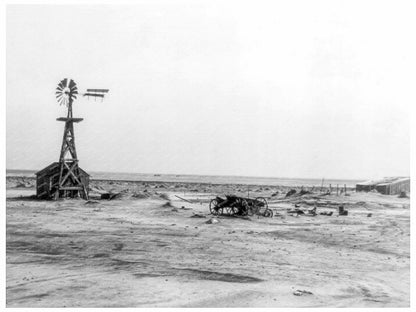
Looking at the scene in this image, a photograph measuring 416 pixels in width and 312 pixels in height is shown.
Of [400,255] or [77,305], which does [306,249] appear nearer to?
[400,255]

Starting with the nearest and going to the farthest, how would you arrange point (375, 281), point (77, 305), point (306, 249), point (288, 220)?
1. point (77, 305)
2. point (375, 281)
3. point (306, 249)
4. point (288, 220)

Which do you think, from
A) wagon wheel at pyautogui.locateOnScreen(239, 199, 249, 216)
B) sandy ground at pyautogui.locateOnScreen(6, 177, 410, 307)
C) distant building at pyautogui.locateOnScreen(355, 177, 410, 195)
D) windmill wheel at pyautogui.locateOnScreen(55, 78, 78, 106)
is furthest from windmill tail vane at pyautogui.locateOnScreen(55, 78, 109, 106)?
distant building at pyautogui.locateOnScreen(355, 177, 410, 195)

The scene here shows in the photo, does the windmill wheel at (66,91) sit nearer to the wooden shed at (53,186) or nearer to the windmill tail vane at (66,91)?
the windmill tail vane at (66,91)

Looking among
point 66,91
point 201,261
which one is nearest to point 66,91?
point 66,91

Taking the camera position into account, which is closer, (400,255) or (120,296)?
(120,296)

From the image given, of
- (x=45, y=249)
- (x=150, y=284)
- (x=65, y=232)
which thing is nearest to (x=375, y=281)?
(x=150, y=284)

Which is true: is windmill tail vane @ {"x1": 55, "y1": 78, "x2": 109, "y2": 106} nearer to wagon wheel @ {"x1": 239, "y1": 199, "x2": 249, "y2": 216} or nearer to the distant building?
wagon wheel @ {"x1": 239, "y1": 199, "x2": 249, "y2": 216}

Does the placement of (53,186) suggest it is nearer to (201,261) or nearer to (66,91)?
(66,91)
